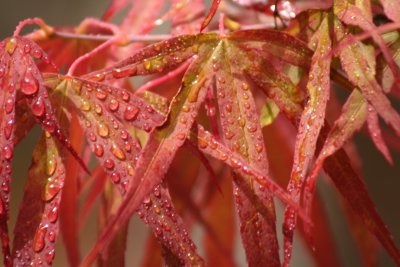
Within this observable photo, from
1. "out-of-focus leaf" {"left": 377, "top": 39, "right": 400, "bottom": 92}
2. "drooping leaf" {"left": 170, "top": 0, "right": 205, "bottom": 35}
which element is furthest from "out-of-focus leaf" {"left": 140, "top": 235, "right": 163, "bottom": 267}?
"out-of-focus leaf" {"left": 377, "top": 39, "right": 400, "bottom": 92}

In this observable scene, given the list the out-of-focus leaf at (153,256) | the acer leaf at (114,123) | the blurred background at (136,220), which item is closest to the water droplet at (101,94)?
the acer leaf at (114,123)

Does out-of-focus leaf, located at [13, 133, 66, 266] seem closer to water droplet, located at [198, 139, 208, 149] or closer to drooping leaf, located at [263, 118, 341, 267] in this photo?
water droplet, located at [198, 139, 208, 149]

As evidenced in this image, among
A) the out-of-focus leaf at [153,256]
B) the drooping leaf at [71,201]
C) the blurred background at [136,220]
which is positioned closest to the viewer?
the drooping leaf at [71,201]

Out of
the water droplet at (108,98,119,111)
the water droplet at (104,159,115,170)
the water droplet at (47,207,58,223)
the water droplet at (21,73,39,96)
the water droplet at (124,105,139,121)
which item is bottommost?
the water droplet at (47,207,58,223)

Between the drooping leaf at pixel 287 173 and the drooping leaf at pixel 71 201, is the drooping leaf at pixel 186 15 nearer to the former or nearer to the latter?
the drooping leaf at pixel 71 201

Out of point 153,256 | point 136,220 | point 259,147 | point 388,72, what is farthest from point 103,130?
point 136,220

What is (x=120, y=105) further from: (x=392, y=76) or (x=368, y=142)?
(x=368, y=142)

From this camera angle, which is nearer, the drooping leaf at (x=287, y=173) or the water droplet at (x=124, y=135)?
the water droplet at (x=124, y=135)

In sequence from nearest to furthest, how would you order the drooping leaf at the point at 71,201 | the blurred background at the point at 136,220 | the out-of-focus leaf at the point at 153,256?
the drooping leaf at the point at 71,201 < the out-of-focus leaf at the point at 153,256 < the blurred background at the point at 136,220

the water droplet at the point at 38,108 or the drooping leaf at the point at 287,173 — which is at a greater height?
the water droplet at the point at 38,108
